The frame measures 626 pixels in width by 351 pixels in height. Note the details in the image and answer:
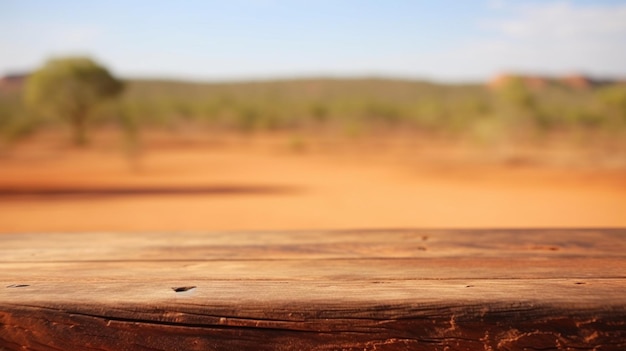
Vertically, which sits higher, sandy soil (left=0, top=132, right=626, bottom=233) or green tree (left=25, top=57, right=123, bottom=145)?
green tree (left=25, top=57, right=123, bottom=145)

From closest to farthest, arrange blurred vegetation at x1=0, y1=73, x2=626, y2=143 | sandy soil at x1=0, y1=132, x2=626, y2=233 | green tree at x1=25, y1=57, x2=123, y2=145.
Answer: sandy soil at x1=0, y1=132, x2=626, y2=233
green tree at x1=25, y1=57, x2=123, y2=145
blurred vegetation at x1=0, y1=73, x2=626, y2=143

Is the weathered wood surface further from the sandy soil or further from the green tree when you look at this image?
the green tree

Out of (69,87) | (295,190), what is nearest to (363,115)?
(69,87)

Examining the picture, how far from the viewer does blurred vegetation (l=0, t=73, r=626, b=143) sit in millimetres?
24062

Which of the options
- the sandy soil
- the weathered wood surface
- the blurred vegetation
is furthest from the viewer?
the blurred vegetation

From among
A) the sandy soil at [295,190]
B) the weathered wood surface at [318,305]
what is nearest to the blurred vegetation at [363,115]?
the sandy soil at [295,190]

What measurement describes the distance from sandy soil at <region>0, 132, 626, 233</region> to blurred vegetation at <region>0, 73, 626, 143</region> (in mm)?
2140

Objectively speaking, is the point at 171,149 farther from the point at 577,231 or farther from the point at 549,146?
the point at 577,231

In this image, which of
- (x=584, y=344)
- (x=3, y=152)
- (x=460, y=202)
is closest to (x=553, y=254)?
(x=584, y=344)

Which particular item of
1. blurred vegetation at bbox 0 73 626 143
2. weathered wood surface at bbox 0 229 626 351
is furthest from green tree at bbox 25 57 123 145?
weathered wood surface at bbox 0 229 626 351

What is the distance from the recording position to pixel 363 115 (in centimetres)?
4231

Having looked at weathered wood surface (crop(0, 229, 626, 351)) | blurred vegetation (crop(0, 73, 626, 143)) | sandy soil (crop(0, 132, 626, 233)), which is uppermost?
blurred vegetation (crop(0, 73, 626, 143))

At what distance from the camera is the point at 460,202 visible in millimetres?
11422

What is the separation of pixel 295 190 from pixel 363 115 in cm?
2961
